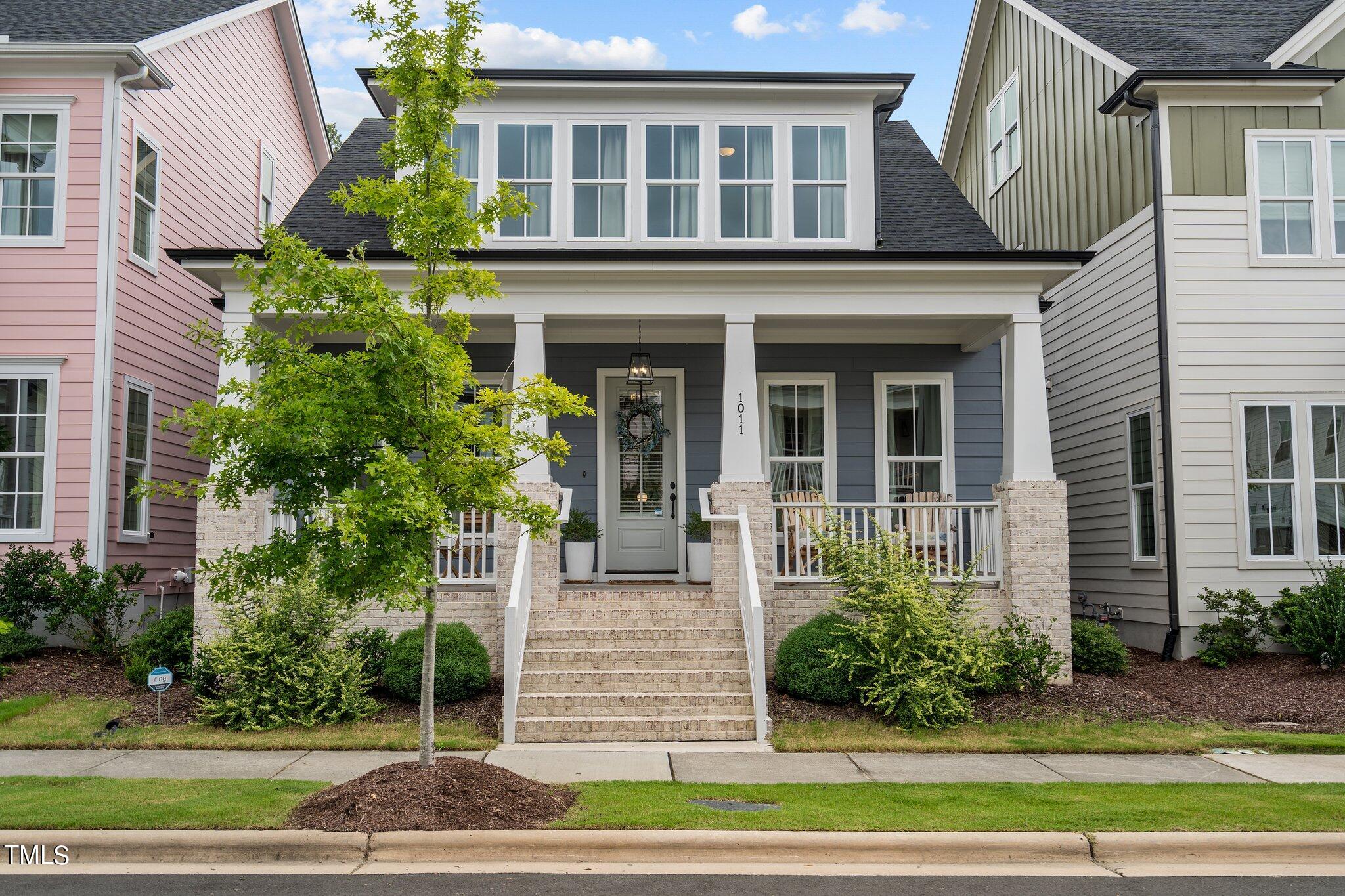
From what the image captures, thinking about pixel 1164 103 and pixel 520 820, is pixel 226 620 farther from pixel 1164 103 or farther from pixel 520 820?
pixel 1164 103

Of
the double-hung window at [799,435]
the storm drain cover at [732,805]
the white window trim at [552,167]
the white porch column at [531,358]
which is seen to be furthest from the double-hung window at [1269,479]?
the white window trim at [552,167]

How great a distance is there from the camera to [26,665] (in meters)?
10.7

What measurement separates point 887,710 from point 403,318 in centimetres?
550

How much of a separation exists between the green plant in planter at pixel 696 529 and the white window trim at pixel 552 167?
3686 millimetres

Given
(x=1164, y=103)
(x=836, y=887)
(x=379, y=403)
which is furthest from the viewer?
(x=1164, y=103)

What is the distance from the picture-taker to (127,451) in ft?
42.0

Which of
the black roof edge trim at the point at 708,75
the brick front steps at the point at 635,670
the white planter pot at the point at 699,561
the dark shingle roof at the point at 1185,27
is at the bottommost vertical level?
the brick front steps at the point at 635,670

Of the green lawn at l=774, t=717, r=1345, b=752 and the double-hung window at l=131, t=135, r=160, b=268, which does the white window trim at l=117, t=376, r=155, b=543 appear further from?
the green lawn at l=774, t=717, r=1345, b=752

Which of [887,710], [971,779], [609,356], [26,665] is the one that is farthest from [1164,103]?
[26,665]

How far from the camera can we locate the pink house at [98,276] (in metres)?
12.0

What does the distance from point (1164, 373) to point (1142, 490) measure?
5.08 ft

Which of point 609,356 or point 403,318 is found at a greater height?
point 609,356

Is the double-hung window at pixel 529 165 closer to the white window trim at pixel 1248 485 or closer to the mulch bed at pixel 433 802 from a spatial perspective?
the mulch bed at pixel 433 802

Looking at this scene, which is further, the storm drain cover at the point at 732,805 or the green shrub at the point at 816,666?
the green shrub at the point at 816,666
